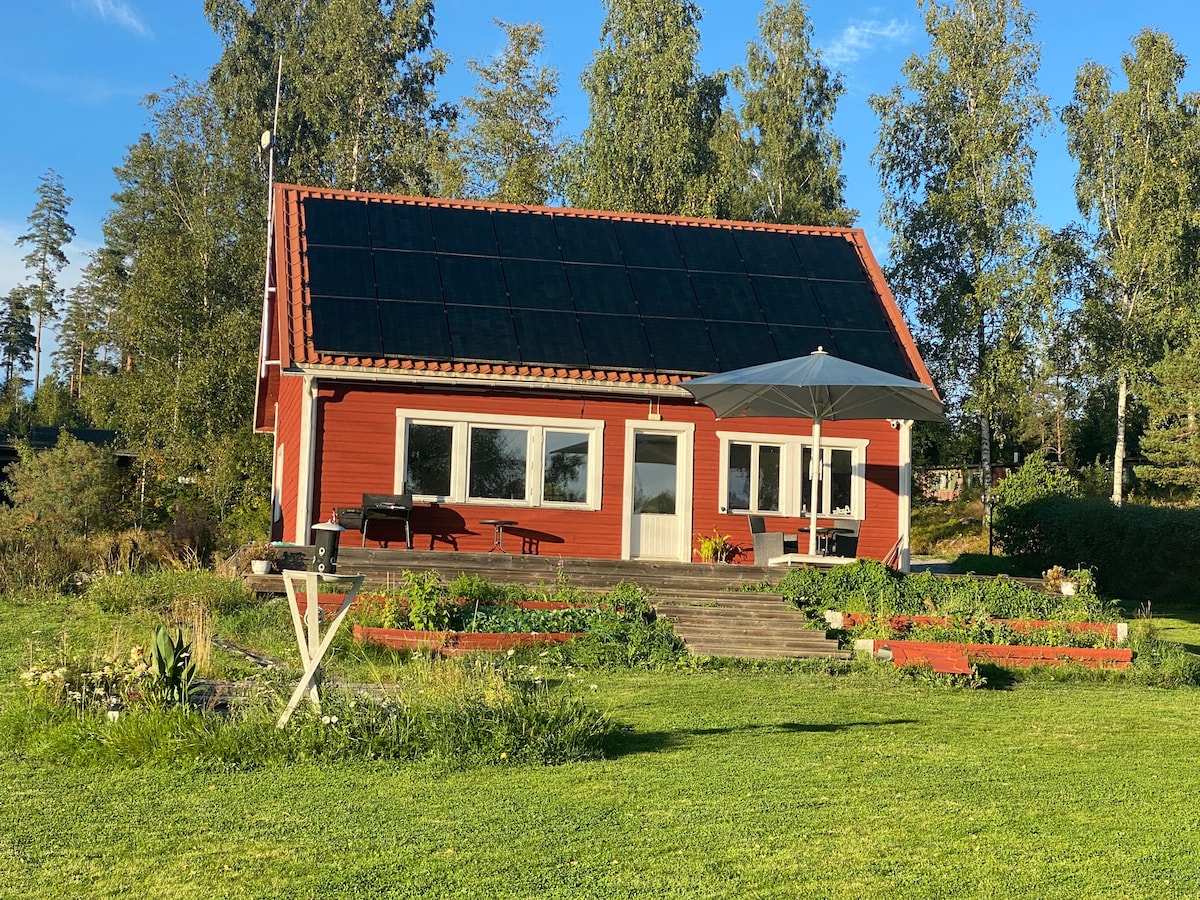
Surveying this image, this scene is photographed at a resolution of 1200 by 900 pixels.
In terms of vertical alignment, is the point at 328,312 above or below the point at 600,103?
below

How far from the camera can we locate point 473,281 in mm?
18297

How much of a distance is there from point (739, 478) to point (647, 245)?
4.65 m

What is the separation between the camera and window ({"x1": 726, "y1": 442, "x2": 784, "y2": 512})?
1752 centimetres

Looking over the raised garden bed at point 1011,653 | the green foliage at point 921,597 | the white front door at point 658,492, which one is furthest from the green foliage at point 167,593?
the raised garden bed at point 1011,653

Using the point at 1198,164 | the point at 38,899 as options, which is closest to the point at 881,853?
the point at 38,899

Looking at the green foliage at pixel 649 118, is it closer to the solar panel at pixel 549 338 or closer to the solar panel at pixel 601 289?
the solar panel at pixel 601 289

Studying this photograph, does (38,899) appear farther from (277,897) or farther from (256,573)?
(256,573)

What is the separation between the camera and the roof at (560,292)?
1684cm

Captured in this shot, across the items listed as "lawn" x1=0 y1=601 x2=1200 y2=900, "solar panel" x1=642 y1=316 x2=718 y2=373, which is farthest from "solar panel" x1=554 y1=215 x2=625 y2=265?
"lawn" x1=0 y1=601 x2=1200 y2=900

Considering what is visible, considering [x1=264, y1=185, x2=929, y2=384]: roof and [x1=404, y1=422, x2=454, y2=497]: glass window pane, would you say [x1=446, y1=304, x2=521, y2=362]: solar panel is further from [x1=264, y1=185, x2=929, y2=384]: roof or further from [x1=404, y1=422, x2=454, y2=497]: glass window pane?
[x1=404, y1=422, x2=454, y2=497]: glass window pane

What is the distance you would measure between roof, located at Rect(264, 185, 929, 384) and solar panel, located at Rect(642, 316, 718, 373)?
0.08ft

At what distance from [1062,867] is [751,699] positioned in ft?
14.3

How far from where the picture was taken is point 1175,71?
3222 centimetres

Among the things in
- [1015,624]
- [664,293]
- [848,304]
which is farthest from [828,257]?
[1015,624]
